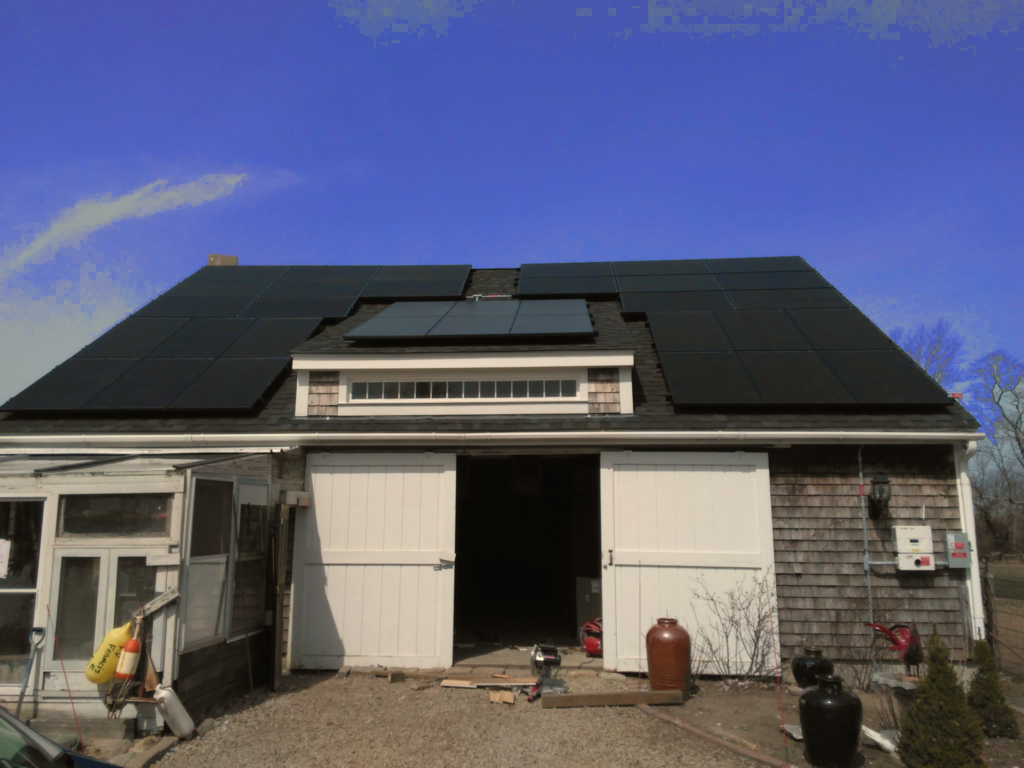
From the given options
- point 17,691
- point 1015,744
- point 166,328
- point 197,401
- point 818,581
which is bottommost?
point 1015,744

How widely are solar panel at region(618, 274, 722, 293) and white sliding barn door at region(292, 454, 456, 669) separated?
530 centimetres

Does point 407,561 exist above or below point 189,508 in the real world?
below

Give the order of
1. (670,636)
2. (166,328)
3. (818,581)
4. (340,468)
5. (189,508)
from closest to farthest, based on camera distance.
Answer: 1. (189,508)
2. (670,636)
3. (818,581)
4. (340,468)
5. (166,328)

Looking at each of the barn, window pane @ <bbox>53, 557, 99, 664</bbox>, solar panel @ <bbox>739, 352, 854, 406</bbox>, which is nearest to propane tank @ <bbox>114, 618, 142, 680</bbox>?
the barn

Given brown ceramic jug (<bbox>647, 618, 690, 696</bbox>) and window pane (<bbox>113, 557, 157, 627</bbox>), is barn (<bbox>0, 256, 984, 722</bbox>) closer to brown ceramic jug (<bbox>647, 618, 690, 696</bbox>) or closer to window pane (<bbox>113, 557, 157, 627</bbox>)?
window pane (<bbox>113, 557, 157, 627</bbox>)

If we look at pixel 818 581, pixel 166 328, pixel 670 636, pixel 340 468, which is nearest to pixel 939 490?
pixel 818 581

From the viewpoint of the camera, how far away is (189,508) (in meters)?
5.96

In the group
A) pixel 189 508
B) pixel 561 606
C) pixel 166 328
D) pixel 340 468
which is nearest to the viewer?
pixel 189 508

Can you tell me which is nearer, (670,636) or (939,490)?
(670,636)

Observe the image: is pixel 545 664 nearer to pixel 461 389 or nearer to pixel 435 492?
pixel 435 492

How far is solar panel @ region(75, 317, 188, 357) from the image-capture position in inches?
383

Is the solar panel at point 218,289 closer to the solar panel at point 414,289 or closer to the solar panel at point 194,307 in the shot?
the solar panel at point 194,307

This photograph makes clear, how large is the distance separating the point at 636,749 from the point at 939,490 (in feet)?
14.6

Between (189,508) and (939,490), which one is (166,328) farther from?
(939,490)
